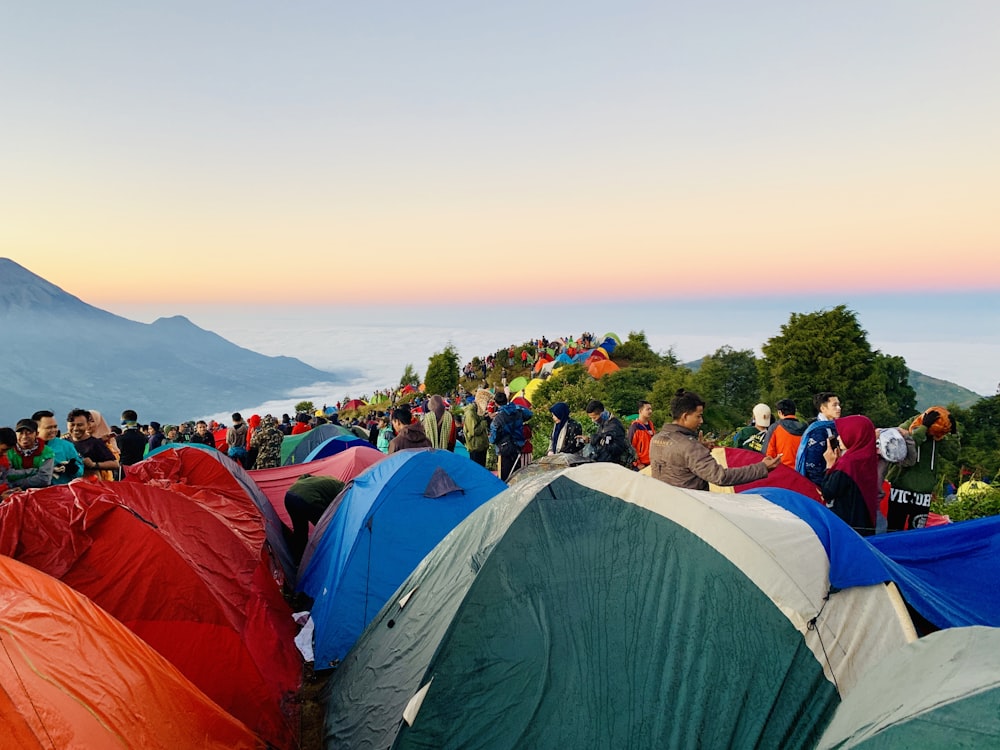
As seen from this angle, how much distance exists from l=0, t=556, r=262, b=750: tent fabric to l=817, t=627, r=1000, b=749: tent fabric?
2.91 meters

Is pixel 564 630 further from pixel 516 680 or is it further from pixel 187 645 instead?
pixel 187 645

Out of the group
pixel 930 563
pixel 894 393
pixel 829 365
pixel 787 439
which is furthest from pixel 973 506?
pixel 894 393

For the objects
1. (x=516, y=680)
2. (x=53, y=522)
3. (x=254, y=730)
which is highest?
(x=53, y=522)

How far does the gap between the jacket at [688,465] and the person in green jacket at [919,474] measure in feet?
7.84

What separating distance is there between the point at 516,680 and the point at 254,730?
209 cm

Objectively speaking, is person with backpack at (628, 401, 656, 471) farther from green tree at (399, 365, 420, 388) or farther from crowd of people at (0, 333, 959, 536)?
green tree at (399, 365, 420, 388)

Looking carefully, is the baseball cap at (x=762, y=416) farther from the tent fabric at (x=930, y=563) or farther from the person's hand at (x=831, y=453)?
the tent fabric at (x=930, y=563)

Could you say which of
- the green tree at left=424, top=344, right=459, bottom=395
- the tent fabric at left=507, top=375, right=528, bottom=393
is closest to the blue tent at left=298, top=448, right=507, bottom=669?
the tent fabric at left=507, top=375, right=528, bottom=393

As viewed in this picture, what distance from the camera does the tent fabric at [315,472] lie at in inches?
360

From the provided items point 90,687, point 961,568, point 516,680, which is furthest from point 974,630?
point 90,687

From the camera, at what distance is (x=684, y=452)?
488 cm

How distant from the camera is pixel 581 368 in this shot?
32438 mm

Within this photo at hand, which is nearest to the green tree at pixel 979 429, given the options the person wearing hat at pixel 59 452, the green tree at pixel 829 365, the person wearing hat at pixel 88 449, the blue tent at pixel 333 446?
the green tree at pixel 829 365

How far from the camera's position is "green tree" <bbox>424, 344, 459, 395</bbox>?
44.8 m
